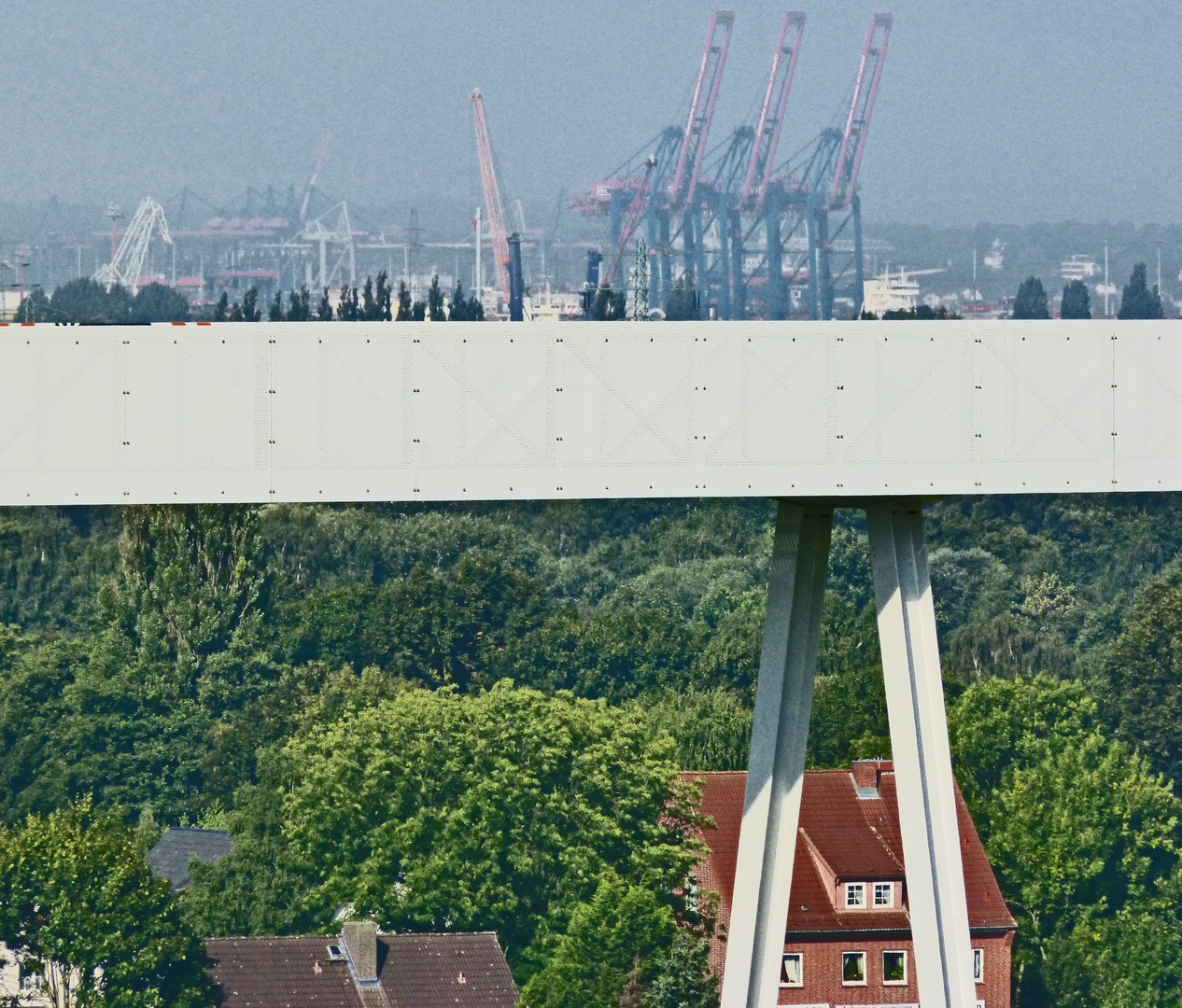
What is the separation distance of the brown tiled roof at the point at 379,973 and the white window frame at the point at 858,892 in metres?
9.99

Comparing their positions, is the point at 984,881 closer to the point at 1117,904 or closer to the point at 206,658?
the point at 1117,904

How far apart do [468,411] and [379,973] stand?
149 feet

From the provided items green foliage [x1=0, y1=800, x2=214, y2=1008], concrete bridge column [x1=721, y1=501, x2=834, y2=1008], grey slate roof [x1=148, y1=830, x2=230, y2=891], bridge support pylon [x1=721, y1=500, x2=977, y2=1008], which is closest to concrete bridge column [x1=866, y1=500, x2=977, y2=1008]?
bridge support pylon [x1=721, y1=500, x2=977, y2=1008]

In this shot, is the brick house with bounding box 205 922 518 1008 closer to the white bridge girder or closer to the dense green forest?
the dense green forest

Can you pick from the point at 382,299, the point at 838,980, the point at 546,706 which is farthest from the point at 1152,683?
the point at 382,299

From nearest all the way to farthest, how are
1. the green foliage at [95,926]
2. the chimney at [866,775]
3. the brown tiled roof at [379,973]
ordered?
the brown tiled roof at [379,973], the green foliage at [95,926], the chimney at [866,775]

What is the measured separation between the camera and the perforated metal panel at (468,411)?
22922 mm

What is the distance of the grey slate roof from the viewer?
301ft

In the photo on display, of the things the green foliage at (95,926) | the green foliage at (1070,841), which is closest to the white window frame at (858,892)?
the green foliage at (1070,841)

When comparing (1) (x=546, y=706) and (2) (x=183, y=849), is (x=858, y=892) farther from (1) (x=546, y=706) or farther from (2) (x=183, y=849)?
(2) (x=183, y=849)

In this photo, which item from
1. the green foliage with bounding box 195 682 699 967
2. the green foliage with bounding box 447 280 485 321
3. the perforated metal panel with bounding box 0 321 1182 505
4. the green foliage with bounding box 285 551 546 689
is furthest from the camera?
the green foliage with bounding box 447 280 485 321

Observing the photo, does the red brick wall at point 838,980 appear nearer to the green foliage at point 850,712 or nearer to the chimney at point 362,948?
the chimney at point 362,948

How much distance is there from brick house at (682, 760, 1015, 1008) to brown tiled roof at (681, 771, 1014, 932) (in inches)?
1.0

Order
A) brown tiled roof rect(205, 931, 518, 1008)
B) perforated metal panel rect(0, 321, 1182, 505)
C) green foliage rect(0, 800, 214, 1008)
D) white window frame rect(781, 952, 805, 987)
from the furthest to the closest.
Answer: green foliage rect(0, 800, 214, 1008) → brown tiled roof rect(205, 931, 518, 1008) → white window frame rect(781, 952, 805, 987) → perforated metal panel rect(0, 321, 1182, 505)
